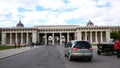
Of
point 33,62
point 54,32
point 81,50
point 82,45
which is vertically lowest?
point 33,62

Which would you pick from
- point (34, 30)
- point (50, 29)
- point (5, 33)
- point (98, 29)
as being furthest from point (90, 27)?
point (5, 33)

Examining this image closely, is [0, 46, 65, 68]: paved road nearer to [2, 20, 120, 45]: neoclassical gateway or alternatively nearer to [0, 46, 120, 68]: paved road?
[0, 46, 120, 68]: paved road

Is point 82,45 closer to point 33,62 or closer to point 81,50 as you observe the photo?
point 81,50

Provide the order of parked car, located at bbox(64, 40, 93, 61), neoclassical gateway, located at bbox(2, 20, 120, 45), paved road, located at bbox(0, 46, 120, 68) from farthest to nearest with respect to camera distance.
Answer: neoclassical gateway, located at bbox(2, 20, 120, 45), parked car, located at bbox(64, 40, 93, 61), paved road, located at bbox(0, 46, 120, 68)

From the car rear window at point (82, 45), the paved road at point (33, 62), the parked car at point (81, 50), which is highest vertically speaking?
the car rear window at point (82, 45)

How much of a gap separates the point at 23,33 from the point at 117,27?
75.0 metres

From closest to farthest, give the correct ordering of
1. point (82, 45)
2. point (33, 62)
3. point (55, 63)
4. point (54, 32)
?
point (55, 63) → point (33, 62) → point (82, 45) → point (54, 32)

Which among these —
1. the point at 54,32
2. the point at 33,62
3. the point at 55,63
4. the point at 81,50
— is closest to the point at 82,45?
the point at 81,50

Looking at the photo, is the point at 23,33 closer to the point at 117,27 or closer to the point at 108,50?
the point at 117,27

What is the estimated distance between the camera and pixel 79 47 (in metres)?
20.5

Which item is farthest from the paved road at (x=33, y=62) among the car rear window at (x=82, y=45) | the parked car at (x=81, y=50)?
the car rear window at (x=82, y=45)

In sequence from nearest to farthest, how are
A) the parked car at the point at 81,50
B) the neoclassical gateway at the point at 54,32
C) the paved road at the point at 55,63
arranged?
the paved road at the point at 55,63, the parked car at the point at 81,50, the neoclassical gateway at the point at 54,32

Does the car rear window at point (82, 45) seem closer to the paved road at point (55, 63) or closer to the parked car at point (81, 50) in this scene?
the parked car at point (81, 50)

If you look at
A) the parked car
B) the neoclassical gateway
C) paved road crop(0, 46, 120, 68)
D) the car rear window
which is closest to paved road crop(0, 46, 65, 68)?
paved road crop(0, 46, 120, 68)
